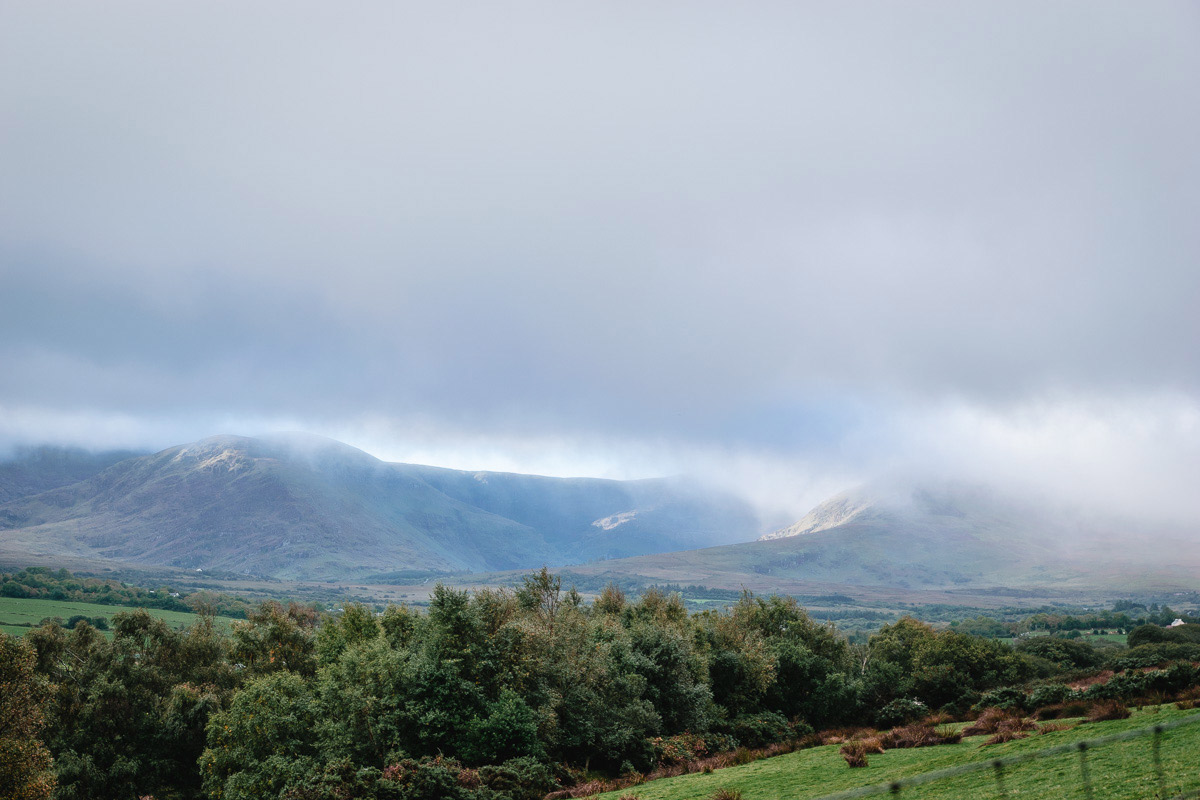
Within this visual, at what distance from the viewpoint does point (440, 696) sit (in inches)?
1880

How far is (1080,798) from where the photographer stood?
21422 millimetres

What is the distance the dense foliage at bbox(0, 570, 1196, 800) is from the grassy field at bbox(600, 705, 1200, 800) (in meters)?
10.1

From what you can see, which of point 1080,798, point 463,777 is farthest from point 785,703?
point 1080,798

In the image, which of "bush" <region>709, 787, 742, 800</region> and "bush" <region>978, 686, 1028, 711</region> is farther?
"bush" <region>978, 686, 1028, 711</region>

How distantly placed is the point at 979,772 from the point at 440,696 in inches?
1301

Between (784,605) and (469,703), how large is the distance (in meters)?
60.4

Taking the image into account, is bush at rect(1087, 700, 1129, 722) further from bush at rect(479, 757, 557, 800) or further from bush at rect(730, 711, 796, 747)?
bush at rect(730, 711, 796, 747)

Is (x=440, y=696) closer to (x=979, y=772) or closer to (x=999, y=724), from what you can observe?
(x=979, y=772)

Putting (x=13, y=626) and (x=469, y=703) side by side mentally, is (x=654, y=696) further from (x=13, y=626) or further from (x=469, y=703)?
(x=13, y=626)

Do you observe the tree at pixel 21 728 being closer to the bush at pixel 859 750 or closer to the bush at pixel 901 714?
the bush at pixel 859 750

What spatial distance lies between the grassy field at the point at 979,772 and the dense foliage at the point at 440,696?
10.1 m

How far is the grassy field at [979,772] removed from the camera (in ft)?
72.9

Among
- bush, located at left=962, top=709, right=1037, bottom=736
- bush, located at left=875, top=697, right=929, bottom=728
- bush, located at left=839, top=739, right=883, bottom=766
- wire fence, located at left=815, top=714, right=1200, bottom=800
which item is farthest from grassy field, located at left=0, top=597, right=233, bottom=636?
wire fence, located at left=815, top=714, right=1200, bottom=800

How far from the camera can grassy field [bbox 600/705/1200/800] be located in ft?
72.9
